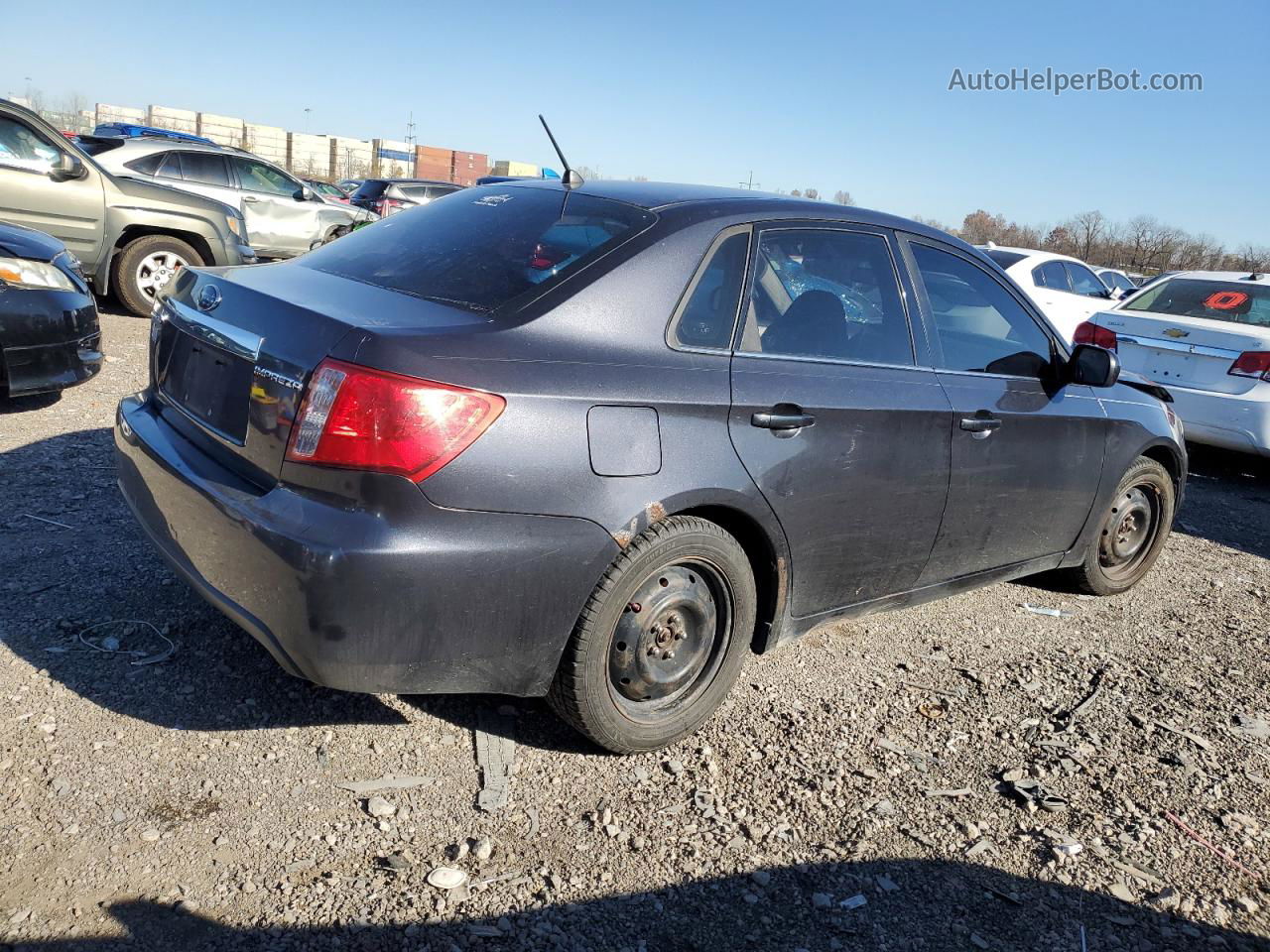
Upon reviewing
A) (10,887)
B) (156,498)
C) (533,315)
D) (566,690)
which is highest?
(533,315)

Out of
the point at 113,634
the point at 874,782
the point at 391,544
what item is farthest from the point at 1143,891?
the point at 113,634

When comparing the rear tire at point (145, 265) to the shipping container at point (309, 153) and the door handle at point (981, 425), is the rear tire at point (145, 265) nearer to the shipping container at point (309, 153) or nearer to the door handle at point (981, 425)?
the door handle at point (981, 425)

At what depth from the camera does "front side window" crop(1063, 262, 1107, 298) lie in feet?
43.4

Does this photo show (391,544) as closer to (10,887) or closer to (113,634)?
(10,887)

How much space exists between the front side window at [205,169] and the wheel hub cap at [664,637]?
37.9ft

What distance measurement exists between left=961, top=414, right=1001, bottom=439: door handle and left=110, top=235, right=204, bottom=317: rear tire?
786cm

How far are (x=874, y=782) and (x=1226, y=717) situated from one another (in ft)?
5.40

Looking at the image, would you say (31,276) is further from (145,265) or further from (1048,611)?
(1048,611)

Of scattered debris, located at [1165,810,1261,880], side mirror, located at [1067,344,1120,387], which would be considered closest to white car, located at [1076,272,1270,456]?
side mirror, located at [1067,344,1120,387]

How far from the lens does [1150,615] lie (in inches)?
188

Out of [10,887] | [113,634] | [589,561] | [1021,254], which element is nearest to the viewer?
[10,887]

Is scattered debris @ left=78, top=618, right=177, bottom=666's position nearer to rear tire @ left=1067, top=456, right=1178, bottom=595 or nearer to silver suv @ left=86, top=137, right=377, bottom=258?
rear tire @ left=1067, top=456, right=1178, bottom=595

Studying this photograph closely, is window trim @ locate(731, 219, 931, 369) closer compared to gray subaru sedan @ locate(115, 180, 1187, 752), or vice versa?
gray subaru sedan @ locate(115, 180, 1187, 752)

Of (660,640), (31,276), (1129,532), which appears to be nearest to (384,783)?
(660,640)
